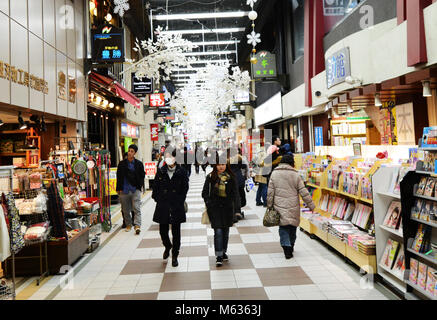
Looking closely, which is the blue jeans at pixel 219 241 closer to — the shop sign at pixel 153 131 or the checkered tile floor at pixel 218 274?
the checkered tile floor at pixel 218 274

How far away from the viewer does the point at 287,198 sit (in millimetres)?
5109

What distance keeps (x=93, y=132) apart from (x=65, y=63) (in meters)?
3.25

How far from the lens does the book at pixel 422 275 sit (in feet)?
10.7

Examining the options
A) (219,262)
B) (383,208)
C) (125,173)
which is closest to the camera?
(383,208)

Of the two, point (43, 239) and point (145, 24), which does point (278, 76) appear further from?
point (43, 239)

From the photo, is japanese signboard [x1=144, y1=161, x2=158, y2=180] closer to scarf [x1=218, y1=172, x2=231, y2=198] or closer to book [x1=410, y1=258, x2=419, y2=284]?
scarf [x1=218, y1=172, x2=231, y2=198]

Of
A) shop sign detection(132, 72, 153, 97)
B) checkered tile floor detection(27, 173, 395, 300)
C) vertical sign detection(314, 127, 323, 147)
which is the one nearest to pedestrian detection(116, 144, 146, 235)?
checkered tile floor detection(27, 173, 395, 300)

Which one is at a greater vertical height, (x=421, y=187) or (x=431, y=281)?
(x=421, y=187)

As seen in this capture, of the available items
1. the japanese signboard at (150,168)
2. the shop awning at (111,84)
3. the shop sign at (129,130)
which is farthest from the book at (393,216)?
the shop sign at (129,130)

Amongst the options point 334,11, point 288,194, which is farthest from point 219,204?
point 334,11

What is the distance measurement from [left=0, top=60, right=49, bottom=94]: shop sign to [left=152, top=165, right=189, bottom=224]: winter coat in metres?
2.70

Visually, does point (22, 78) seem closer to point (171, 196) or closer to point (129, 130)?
point (171, 196)

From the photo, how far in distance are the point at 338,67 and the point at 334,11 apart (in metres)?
3.29
